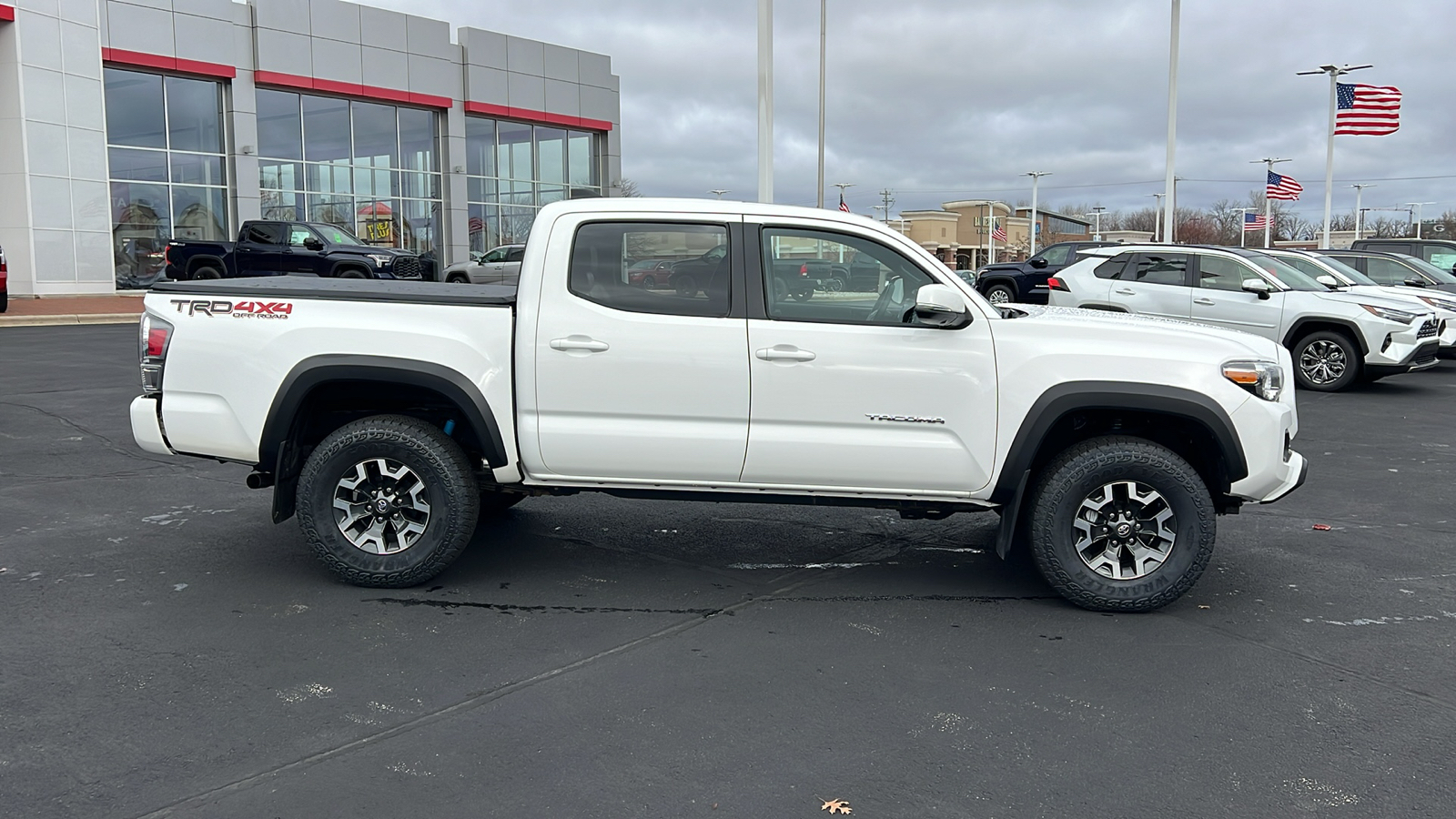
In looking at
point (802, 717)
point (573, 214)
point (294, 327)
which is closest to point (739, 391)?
point (573, 214)

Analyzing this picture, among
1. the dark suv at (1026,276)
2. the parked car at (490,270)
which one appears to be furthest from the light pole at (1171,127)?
the parked car at (490,270)

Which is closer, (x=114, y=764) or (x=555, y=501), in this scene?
(x=114, y=764)

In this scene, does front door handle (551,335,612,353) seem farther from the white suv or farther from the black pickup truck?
the black pickup truck

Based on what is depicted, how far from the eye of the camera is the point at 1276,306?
14.0 metres

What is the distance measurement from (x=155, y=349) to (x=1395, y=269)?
19.1m

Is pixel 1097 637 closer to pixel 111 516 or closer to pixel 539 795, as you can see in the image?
pixel 539 795

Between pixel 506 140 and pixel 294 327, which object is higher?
pixel 506 140

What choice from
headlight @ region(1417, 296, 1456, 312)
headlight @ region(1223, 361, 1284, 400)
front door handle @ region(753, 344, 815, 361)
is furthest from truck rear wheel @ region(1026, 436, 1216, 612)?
headlight @ region(1417, 296, 1456, 312)

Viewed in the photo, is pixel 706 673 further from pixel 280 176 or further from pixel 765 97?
pixel 280 176

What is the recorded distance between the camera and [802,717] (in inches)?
159

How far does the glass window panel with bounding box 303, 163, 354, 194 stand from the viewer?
35.1 meters

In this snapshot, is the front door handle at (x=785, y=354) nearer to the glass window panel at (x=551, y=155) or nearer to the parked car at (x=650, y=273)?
the parked car at (x=650, y=273)

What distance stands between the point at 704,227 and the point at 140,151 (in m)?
30.7

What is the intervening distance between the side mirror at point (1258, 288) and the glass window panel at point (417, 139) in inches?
1202
